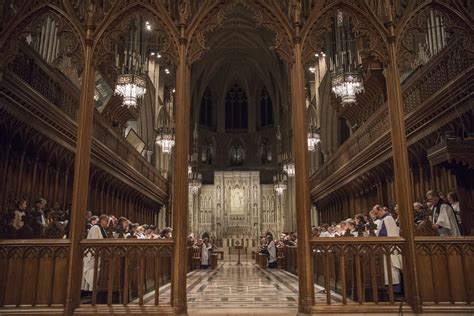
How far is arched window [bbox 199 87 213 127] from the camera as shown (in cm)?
3887

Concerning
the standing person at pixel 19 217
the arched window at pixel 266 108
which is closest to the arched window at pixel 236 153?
the arched window at pixel 266 108

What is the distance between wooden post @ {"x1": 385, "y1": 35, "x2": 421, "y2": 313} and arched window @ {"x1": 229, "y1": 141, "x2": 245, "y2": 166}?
106 feet

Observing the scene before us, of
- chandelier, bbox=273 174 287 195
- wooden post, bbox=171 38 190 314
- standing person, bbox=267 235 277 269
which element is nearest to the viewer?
wooden post, bbox=171 38 190 314

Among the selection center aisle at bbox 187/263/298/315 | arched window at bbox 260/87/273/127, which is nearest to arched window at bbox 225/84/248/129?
arched window at bbox 260/87/273/127

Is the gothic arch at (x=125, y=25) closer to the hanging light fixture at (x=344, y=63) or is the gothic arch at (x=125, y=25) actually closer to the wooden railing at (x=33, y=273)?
the wooden railing at (x=33, y=273)

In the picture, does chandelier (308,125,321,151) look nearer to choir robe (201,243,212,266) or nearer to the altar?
choir robe (201,243,212,266)

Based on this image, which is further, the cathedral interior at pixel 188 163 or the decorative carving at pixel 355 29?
the decorative carving at pixel 355 29

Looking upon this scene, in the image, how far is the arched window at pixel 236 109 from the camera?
3950 centimetres

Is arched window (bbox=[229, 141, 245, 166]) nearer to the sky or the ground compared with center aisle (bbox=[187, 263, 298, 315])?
nearer to the sky

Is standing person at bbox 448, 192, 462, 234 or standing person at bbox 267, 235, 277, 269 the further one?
standing person at bbox 267, 235, 277, 269

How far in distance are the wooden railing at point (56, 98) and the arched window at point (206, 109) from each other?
22.8m

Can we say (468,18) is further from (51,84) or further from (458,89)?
(51,84)

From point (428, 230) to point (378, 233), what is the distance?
1.24 metres

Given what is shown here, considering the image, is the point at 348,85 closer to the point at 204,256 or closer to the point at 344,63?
the point at 344,63
